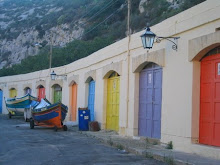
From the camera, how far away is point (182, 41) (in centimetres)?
1026

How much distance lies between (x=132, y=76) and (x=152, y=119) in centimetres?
206

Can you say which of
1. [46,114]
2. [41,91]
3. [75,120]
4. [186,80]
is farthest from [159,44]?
[41,91]

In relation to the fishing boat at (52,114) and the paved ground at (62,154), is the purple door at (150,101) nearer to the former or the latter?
the paved ground at (62,154)

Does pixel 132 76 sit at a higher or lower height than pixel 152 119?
higher

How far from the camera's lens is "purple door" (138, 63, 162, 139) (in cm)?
1188

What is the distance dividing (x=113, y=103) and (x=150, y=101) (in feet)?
13.2

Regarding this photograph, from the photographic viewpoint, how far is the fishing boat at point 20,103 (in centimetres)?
2508

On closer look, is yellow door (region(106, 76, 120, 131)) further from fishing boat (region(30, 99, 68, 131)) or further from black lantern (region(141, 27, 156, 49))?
black lantern (region(141, 27, 156, 49))

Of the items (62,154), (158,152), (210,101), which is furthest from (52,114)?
(210,101)

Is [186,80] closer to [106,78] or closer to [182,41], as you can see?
[182,41]

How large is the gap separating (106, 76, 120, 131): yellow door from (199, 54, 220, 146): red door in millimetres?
6450

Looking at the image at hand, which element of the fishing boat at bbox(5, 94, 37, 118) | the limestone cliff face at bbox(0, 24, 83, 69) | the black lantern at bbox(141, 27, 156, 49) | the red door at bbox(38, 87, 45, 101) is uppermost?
the limestone cliff face at bbox(0, 24, 83, 69)

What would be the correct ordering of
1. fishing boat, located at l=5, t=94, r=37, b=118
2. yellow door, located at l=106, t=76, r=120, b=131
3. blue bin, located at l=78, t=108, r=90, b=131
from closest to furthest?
yellow door, located at l=106, t=76, r=120, b=131 → blue bin, located at l=78, t=108, r=90, b=131 → fishing boat, located at l=5, t=94, r=37, b=118

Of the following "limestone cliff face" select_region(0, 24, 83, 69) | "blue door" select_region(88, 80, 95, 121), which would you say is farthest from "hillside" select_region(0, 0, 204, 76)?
"blue door" select_region(88, 80, 95, 121)
